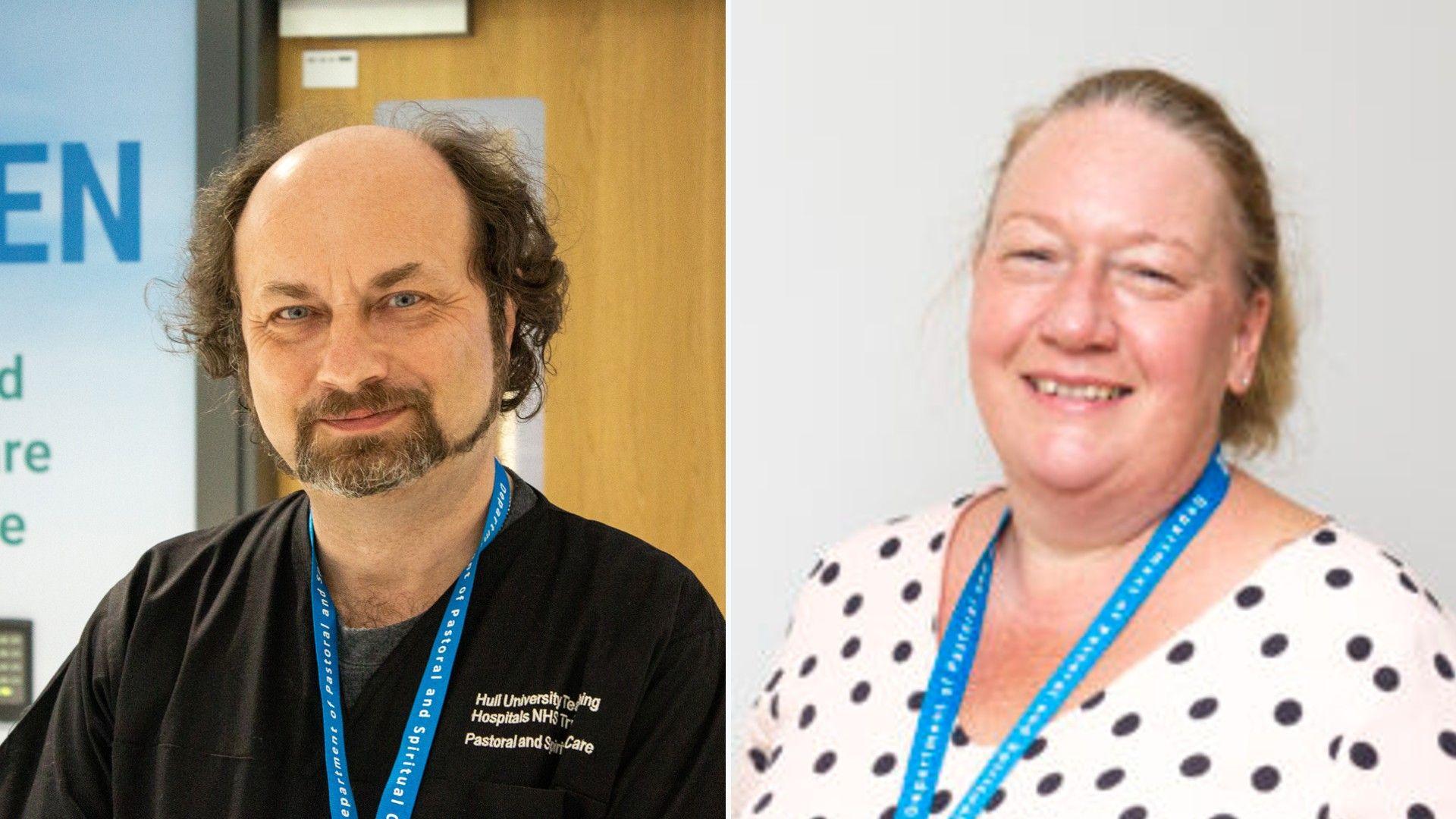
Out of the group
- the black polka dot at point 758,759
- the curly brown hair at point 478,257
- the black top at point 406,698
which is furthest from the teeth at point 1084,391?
the curly brown hair at point 478,257

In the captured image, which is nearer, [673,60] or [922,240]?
[922,240]

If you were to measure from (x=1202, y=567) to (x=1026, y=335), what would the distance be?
166 mm

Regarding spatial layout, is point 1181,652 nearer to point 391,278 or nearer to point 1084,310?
point 1084,310

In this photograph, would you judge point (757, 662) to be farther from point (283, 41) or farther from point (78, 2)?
point (78, 2)

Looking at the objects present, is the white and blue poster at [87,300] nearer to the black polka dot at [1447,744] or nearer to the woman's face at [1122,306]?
the woman's face at [1122,306]

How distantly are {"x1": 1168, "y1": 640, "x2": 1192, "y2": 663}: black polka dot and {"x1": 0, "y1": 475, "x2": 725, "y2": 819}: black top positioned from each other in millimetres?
734

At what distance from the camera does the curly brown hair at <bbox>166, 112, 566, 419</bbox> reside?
1.86 metres

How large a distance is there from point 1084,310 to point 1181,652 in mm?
198

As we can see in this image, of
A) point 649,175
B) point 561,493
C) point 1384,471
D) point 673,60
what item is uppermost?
point 673,60

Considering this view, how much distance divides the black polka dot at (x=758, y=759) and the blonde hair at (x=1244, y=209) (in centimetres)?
37

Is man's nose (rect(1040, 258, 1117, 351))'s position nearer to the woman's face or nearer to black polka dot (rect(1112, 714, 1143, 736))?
the woman's face

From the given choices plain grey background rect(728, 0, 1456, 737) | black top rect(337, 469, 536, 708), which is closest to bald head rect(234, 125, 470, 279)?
black top rect(337, 469, 536, 708)

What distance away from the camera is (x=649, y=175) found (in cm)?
274

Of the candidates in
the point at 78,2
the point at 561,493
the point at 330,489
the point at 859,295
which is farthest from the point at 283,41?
the point at 859,295
